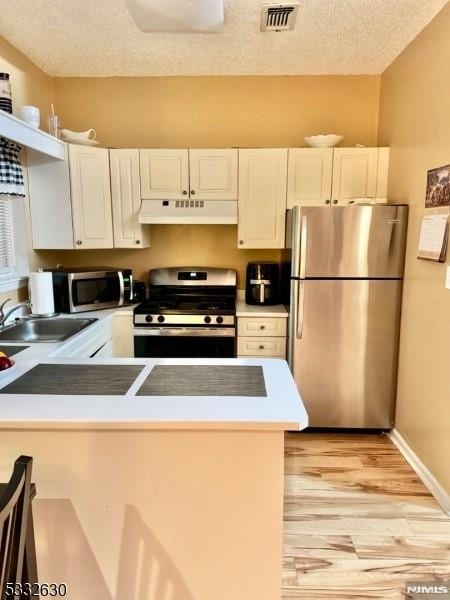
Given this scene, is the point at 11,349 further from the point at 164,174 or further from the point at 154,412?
the point at 164,174

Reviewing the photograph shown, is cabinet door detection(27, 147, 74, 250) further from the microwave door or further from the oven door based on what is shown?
the oven door

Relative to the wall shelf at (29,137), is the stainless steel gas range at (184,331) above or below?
below

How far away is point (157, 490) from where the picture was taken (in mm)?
1323

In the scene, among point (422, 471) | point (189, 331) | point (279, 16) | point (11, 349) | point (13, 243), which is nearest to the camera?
point (11, 349)

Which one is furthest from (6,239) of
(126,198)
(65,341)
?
(65,341)

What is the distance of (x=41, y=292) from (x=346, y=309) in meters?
2.08

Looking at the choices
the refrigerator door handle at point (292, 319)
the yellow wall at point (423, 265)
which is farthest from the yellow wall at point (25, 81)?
the yellow wall at point (423, 265)

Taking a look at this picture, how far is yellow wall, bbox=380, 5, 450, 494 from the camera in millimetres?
2205

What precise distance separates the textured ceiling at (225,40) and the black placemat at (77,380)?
78.7 inches

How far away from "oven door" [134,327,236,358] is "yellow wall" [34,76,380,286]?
1120mm

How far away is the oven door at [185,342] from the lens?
9.87 ft

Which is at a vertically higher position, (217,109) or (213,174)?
(217,109)

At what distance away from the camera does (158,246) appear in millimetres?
3576

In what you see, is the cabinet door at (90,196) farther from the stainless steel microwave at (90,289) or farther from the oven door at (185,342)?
the oven door at (185,342)
